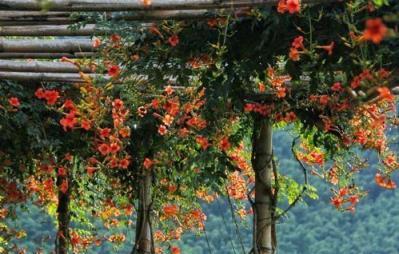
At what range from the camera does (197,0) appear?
132 inches

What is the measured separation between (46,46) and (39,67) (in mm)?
645

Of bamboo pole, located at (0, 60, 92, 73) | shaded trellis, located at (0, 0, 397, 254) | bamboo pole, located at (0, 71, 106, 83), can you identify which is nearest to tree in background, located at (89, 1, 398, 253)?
shaded trellis, located at (0, 0, 397, 254)

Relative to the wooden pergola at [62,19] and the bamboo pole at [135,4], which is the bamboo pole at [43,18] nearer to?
the wooden pergola at [62,19]

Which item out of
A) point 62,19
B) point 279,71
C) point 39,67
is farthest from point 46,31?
point 279,71

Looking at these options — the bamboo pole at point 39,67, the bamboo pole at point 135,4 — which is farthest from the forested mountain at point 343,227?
the bamboo pole at point 135,4

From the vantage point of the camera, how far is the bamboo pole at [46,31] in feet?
14.9

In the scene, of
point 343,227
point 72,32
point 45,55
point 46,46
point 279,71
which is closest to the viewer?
point 72,32

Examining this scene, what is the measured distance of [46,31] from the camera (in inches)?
183

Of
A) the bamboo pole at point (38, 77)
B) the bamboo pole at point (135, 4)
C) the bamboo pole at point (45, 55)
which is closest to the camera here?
the bamboo pole at point (135, 4)

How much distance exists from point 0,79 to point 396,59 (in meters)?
3.52

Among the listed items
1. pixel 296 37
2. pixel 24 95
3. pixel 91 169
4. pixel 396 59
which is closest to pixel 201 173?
pixel 91 169

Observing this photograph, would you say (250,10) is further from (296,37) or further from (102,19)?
(102,19)

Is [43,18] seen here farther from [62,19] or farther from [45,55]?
[45,55]

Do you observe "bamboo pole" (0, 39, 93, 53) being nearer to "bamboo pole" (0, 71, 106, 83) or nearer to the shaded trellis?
the shaded trellis
